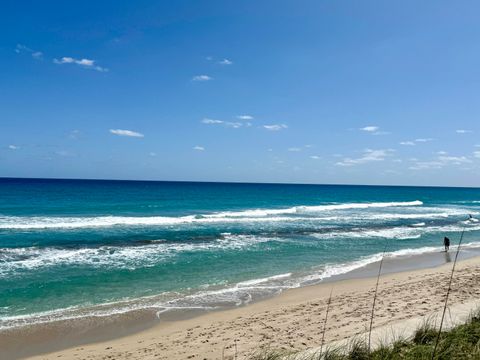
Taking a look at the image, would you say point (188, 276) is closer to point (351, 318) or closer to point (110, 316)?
point (110, 316)

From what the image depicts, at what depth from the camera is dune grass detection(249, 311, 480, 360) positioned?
521cm

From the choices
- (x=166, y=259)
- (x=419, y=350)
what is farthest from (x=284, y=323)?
(x=166, y=259)

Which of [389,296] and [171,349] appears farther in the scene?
[389,296]

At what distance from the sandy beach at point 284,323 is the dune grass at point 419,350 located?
2.10 m

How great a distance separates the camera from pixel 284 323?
10.2 m

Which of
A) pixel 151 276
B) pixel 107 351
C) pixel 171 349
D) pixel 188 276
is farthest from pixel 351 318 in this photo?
pixel 151 276

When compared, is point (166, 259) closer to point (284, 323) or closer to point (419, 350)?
point (284, 323)

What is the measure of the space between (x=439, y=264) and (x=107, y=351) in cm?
1692

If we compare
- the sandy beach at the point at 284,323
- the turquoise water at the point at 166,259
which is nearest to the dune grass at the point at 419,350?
the sandy beach at the point at 284,323

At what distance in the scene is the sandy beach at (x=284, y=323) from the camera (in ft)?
28.1

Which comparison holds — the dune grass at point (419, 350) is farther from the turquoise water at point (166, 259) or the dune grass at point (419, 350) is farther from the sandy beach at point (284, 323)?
the turquoise water at point (166, 259)

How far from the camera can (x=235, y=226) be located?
104ft

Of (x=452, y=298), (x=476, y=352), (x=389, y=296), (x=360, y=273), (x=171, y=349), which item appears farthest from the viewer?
(x=360, y=273)

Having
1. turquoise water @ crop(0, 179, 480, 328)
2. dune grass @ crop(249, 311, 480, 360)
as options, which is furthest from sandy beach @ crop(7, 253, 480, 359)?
dune grass @ crop(249, 311, 480, 360)
